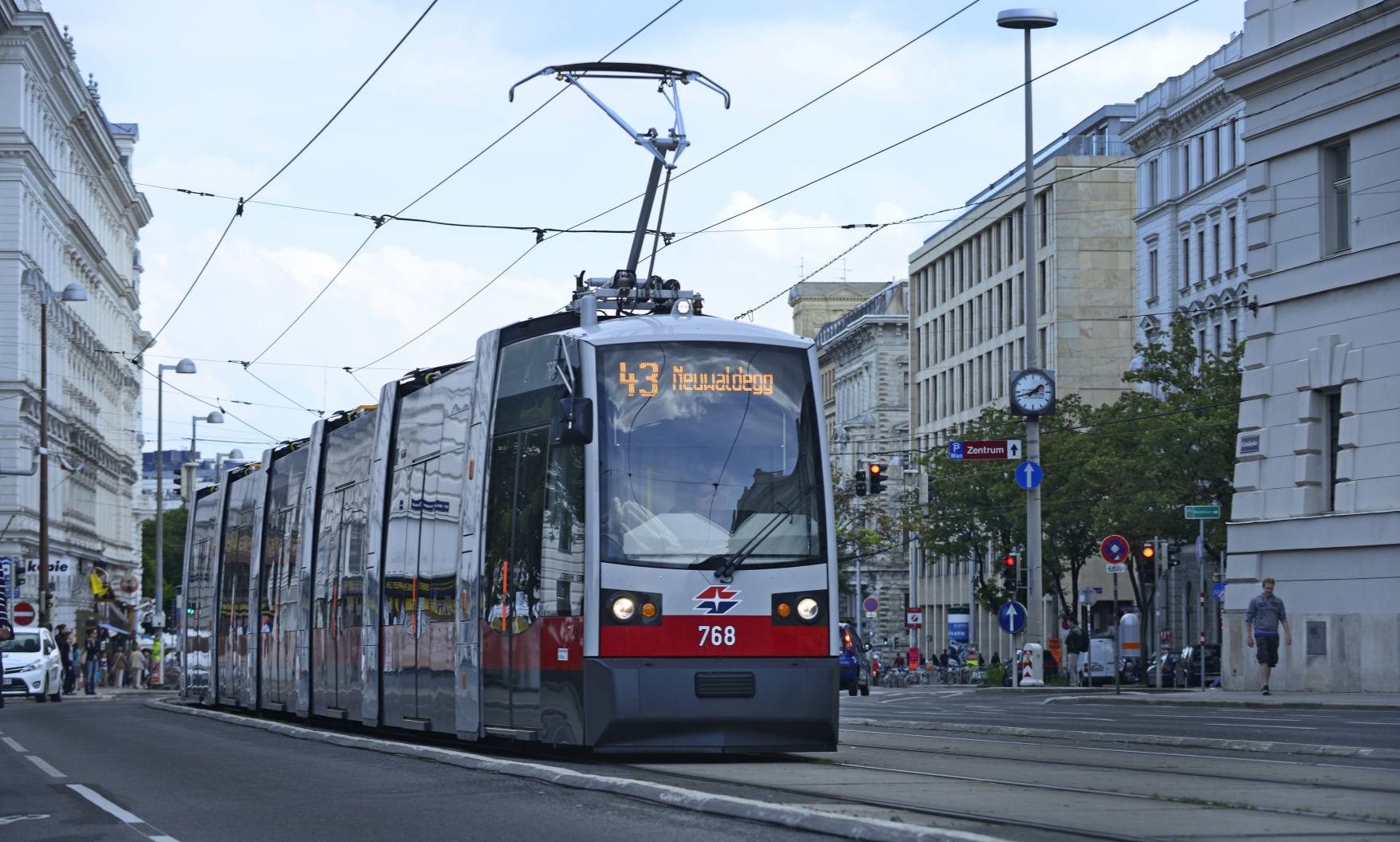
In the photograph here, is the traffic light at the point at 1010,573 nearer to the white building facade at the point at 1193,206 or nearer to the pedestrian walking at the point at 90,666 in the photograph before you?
the pedestrian walking at the point at 90,666

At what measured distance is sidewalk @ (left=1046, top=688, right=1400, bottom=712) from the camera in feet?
82.8

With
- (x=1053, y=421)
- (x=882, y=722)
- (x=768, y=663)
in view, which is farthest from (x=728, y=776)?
(x=1053, y=421)

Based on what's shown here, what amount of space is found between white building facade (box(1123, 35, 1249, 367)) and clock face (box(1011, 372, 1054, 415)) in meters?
27.6

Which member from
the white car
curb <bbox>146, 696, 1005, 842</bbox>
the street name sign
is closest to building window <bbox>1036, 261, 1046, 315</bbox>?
the street name sign

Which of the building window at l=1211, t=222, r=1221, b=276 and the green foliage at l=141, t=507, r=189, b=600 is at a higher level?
the building window at l=1211, t=222, r=1221, b=276

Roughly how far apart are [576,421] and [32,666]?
3171cm

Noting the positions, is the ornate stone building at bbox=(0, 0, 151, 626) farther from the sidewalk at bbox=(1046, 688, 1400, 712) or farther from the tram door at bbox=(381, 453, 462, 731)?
the tram door at bbox=(381, 453, 462, 731)

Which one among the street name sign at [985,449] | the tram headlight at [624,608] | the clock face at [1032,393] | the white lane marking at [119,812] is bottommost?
the white lane marking at [119,812]

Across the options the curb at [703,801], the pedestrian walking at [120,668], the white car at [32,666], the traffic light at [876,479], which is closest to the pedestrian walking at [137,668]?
the pedestrian walking at [120,668]

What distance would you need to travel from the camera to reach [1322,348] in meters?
33.5

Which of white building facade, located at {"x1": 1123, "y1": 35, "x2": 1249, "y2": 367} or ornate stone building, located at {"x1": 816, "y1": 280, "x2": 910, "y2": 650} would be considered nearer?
white building facade, located at {"x1": 1123, "y1": 35, "x2": 1249, "y2": 367}

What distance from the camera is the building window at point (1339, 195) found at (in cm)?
3303

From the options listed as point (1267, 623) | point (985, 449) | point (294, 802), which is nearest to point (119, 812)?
point (294, 802)

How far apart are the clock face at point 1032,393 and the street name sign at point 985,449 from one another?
1.52m
